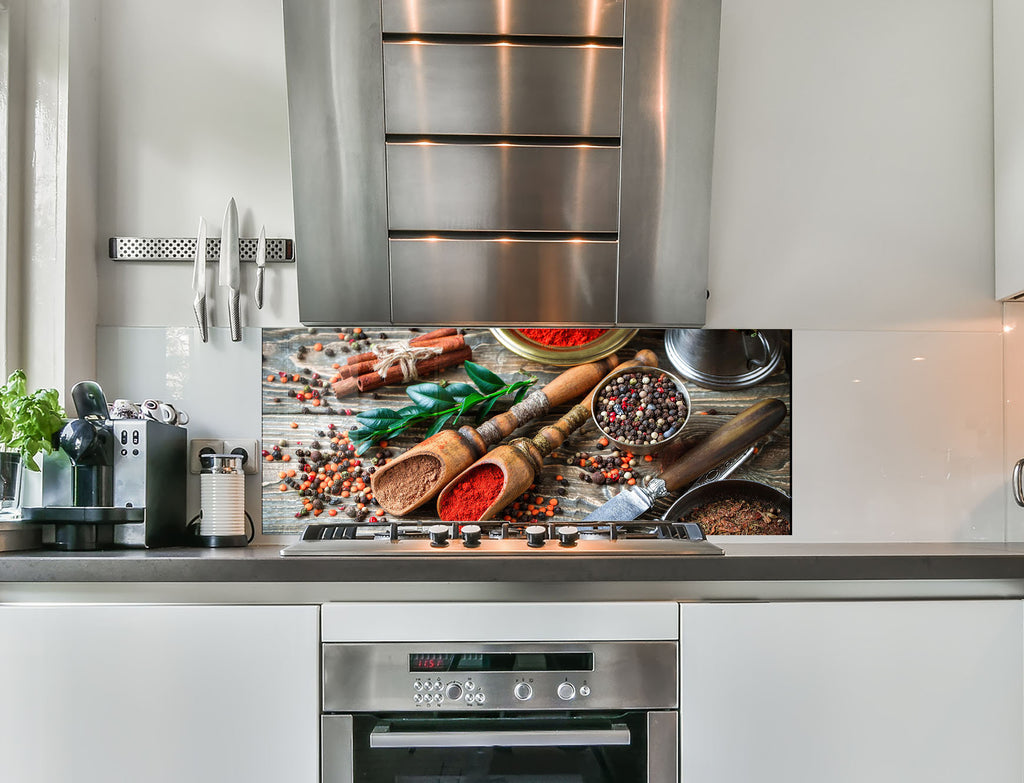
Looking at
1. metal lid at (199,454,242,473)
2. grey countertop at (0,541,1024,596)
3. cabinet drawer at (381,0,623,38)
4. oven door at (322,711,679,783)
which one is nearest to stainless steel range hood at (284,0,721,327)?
cabinet drawer at (381,0,623,38)

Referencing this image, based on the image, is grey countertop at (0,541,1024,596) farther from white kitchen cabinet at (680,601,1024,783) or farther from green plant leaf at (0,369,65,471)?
green plant leaf at (0,369,65,471)

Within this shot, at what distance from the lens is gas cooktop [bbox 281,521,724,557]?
1.51 metres

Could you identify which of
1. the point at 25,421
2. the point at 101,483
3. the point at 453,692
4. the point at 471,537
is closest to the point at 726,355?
the point at 471,537

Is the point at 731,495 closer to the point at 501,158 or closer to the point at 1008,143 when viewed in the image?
the point at 501,158

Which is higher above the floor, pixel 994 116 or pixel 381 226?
pixel 994 116

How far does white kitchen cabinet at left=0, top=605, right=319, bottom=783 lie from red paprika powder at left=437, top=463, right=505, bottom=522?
58cm

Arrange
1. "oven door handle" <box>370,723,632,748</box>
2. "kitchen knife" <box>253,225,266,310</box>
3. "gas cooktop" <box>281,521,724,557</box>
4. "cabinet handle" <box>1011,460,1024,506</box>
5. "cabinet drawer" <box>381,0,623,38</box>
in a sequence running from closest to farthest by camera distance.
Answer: "oven door handle" <box>370,723,632,748</box>
"gas cooktop" <box>281,521,724,557</box>
"cabinet drawer" <box>381,0,623,38</box>
"cabinet handle" <box>1011,460,1024,506</box>
"kitchen knife" <box>253,225,266,310</box>

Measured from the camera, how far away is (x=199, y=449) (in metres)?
1.94

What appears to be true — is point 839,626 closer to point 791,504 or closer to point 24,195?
point 791,504

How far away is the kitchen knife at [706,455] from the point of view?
1945mm

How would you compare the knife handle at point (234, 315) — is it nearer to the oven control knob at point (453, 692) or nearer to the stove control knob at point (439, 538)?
the stove control knob at point (439, 538)

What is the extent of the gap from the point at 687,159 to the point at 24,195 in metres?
1.52

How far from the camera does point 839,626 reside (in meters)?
1.43

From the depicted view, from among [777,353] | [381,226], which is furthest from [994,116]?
[381,226]
